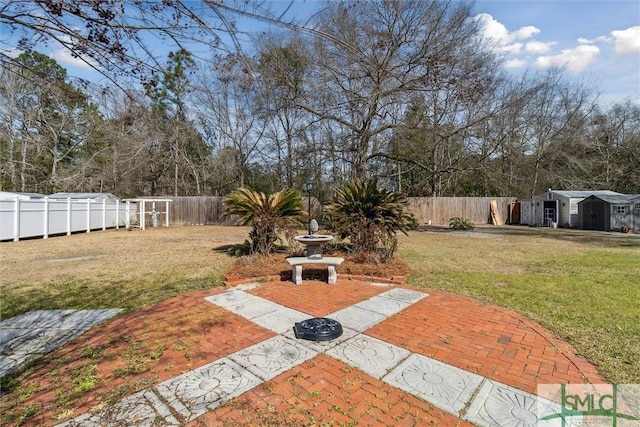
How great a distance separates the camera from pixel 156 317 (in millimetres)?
3859

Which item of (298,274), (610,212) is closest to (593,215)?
(610,212)

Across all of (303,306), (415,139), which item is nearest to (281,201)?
(303,306)

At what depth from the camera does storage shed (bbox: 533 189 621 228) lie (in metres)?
19.0

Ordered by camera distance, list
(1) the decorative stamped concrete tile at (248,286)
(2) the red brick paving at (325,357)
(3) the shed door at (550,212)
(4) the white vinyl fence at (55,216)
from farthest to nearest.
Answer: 1. (3) the shed door at (550,212)
2. (4) the white vinyl fence at (55,216)
3. (1) the decorative stamped concrete tile at (248,286)
4. (2) the red brick paving at (325,357)

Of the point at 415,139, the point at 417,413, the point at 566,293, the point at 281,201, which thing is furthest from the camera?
the point at 415,139

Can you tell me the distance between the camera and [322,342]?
3.11 m

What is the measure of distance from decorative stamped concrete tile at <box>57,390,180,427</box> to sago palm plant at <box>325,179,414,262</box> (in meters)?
4.88

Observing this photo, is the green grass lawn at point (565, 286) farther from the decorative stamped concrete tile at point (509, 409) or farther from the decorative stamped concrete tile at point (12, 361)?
the decorative stamped concrete tile at point (12, 361)

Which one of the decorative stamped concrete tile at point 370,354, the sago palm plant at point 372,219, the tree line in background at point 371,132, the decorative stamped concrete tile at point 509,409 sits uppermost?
the tree line in background at point 371,132

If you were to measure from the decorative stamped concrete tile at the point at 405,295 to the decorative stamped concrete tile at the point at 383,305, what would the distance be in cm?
14

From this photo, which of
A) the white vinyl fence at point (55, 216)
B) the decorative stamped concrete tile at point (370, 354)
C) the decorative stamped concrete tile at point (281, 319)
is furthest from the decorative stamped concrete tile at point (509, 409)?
the white vinyl fence at point (55, 216)

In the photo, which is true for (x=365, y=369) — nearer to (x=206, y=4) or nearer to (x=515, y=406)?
(x=515, y=406)

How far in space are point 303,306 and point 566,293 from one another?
4.16 meters

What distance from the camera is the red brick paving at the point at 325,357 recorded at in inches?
83.2
